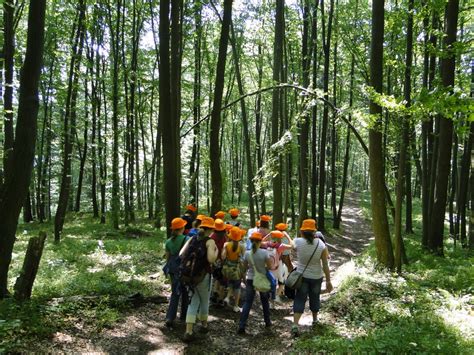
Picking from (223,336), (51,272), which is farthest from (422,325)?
(51,272)

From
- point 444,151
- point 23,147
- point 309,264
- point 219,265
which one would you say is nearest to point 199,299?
point 219,265

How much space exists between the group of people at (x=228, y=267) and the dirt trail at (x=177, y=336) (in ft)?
0.72

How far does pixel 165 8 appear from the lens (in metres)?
9.97

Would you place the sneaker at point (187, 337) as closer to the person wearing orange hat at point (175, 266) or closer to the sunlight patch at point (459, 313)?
the person wearing orange hat at point (175, 266)

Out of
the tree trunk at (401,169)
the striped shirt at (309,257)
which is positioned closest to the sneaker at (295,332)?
the striped shirt at (309,257)

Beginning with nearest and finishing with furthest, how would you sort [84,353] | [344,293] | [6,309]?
[84,353]
[6,309]
[344,293]

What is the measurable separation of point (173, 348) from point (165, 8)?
27.9ft

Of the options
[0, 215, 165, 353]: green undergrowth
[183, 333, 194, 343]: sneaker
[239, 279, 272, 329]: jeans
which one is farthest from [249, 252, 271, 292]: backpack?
[0, 215, 165, 353]: green undergrowth

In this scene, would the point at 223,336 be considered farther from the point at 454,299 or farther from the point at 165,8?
the point at 165,8

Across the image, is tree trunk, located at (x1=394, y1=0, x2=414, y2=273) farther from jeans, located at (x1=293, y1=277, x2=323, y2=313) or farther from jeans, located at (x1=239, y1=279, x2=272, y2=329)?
jeans, located at (x1=239, y1=279, x2=272, y2=329)

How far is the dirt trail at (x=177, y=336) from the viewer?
597 cm

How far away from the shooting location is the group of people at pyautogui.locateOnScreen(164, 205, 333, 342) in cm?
632

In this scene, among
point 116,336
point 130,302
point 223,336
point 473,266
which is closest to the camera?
point 116,336

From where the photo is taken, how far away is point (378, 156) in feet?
31.5
